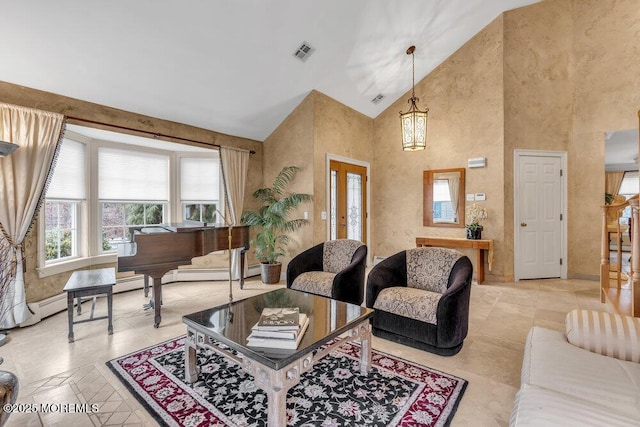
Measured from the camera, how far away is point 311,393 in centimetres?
204

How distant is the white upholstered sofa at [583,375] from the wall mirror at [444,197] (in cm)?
367

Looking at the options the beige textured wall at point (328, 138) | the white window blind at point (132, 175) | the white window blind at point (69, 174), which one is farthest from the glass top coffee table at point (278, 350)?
the white window blind at point (132, 175)

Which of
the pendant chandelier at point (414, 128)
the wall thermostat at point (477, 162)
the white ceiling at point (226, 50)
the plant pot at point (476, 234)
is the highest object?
the white ceiling at point (226, 50)

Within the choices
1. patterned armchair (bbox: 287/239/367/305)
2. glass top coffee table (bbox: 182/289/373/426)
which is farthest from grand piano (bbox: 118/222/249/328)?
glass top coffee table (bbox: 182/289/373/426)

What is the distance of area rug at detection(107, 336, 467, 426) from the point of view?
5.94 ft

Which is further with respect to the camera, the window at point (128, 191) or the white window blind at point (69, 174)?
the window at point (128, 191)

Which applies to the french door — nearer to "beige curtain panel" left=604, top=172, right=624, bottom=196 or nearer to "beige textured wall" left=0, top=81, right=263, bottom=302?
"beige textured wall" left=0, top=81, right=263, bottom=302

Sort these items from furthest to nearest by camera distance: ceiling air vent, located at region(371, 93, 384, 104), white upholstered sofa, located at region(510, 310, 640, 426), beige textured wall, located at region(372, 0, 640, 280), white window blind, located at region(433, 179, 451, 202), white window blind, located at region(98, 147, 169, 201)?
ceiling air vent, located at region(371, 93, 384, 104) < white window blind, located at region(433, 179, 451, 202) < beige textured wall, located at region(372, 0, 640, 280) < white window blind, located at region(98, 147, 169, 201) < white upholstered sofa, located at region(510, 310, 640, 426)

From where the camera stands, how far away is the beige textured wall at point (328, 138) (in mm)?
5078

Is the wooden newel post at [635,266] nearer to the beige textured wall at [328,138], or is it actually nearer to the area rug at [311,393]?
the area rug at [311,393]

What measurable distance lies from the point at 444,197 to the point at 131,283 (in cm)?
550

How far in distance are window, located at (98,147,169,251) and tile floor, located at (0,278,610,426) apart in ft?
3.54

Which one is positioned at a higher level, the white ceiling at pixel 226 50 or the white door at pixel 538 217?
the white ceiling at pixel 226 50

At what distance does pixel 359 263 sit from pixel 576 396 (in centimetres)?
220
